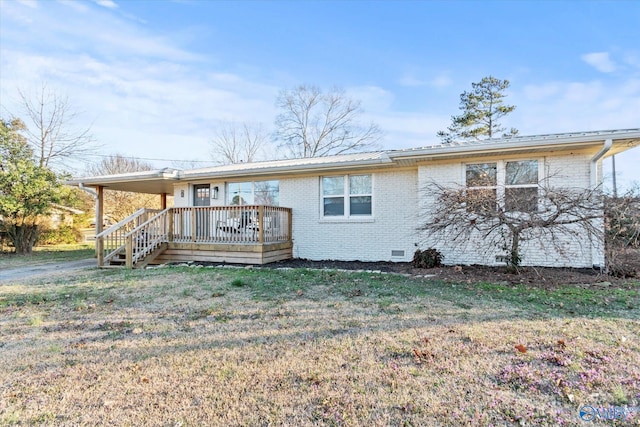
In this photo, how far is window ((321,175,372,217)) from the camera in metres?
10.1

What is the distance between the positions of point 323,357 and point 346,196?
7.38 meters

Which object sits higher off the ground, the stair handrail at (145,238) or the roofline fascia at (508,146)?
the roofline fascia at (508,146)

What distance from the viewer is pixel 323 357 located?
3.14m

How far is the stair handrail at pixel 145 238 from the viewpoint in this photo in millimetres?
9203

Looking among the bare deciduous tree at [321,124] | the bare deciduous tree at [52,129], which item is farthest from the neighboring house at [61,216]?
the bare deciduous tree at [321,124]

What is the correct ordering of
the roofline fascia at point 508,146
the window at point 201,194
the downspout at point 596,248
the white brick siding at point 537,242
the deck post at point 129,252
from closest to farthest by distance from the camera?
the roofline fascia at point 508,146
the downspout at point 596,248
the white brick siding at point 537,242
the deck post at point 129,252
the window at point 201,194

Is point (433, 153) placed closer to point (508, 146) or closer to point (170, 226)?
point (508, 146)

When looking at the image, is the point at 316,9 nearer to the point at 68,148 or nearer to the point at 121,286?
the point at 121,286

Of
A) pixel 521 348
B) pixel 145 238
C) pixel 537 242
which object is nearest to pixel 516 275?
pixel 537 242

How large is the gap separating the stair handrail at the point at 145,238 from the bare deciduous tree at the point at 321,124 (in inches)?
796

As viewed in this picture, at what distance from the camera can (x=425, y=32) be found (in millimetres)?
13812

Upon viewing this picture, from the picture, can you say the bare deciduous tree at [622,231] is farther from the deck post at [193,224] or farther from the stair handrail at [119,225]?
the stair handrail at [119,225]

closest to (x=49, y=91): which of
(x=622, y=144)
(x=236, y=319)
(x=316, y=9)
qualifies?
(x=316, y=9)

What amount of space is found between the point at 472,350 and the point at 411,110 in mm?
21124
